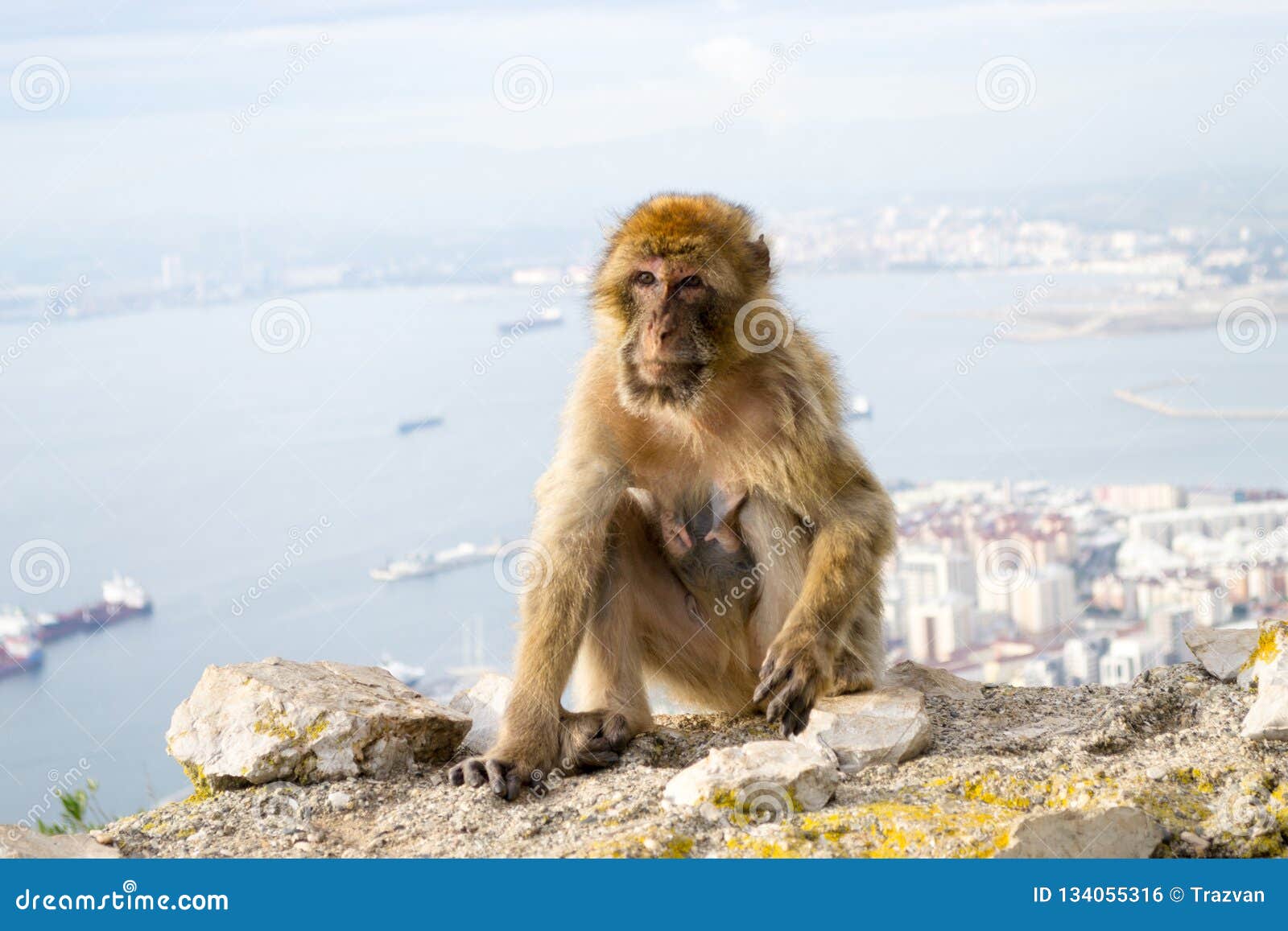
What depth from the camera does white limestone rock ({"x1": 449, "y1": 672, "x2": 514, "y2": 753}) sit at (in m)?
4.38

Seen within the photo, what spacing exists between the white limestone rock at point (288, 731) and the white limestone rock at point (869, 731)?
1189 mm

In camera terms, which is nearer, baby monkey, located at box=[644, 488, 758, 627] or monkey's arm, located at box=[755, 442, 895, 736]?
monkey's arm, located at box=[755, 442, 895, 736]

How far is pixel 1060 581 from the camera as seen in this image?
1170 centimetres

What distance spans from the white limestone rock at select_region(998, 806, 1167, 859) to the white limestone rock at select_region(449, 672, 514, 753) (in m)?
1.71

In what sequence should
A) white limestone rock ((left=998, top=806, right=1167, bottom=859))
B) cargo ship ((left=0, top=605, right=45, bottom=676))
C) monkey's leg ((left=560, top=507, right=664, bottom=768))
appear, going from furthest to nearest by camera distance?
1. cargo ship ((left=0, top=605, right=45, bottom=676))
2. monkey's leg ((left=560, top=507, right=664, bottom=768))
3. white limestone rock ((left=998, top=806, right=1167, bottom=859))

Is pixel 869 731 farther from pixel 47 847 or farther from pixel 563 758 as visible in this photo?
pixel 47 847

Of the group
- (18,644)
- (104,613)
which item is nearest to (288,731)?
(18,644)

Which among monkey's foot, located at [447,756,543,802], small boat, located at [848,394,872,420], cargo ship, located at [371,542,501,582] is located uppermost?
small boat, located at [848,394,872,420]

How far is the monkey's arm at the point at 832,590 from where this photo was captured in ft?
13.4

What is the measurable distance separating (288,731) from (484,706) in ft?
2.38

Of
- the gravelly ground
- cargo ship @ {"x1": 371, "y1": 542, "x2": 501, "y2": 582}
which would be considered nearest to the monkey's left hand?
the gravelly ground

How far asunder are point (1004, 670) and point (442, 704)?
572cm

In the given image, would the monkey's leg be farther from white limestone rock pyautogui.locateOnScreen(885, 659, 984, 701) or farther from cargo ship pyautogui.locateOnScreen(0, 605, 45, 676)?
cargo ship pyautogui.locateOnScreen(0, 605, 45, 676)

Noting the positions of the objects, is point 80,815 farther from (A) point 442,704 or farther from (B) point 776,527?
(B) point 776,527
